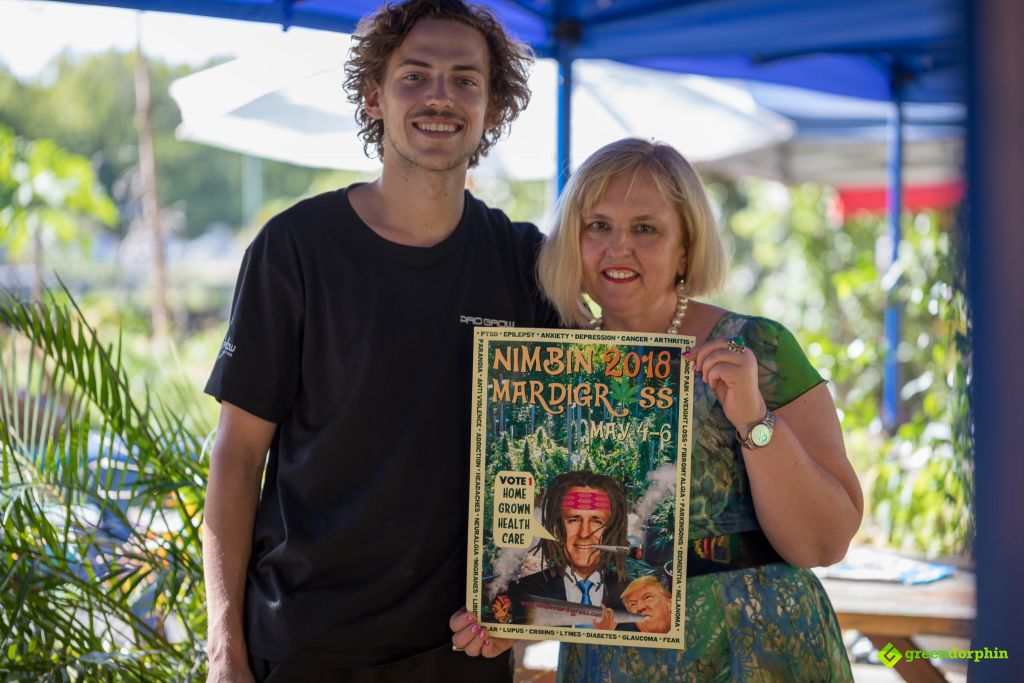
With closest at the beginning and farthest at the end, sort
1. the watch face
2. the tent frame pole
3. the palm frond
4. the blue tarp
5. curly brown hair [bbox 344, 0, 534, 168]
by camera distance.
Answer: the watch face → curly brown hair [bbox 344, 0, 534, 168] → the palm frond → the blue tarp → the tent frame pole

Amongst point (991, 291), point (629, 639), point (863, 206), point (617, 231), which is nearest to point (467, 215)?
point (617, 231)

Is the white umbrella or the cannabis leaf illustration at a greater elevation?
→ the white umbrella

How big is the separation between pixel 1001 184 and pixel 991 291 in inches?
4.2

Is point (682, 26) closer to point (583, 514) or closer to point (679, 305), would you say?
point (679, 305)

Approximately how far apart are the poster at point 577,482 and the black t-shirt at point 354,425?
11cm

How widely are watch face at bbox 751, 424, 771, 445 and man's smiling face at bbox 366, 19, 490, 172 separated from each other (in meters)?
0.87

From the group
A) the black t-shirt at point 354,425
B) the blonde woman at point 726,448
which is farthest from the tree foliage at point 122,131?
the blonde woman at point 726,448

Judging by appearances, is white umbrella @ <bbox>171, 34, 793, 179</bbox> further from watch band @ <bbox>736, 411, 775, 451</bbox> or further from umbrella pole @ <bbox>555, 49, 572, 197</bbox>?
watch band @ <bbox>736, 411, 775, 451</bbox>

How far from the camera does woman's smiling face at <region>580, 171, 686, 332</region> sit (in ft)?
6.98

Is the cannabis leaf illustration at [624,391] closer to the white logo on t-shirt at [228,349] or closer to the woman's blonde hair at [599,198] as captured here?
the woman's blonde hair at [599,198]

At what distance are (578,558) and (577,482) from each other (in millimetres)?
154

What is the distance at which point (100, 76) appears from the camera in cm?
3656

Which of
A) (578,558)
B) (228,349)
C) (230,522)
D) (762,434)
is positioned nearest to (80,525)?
(230,522)

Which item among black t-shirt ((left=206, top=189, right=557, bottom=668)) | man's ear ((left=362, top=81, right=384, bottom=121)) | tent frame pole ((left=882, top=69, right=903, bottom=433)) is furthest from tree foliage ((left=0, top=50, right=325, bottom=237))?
black t-shirt ((left=206, top=189, right=557, bottom=668))
